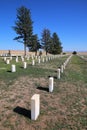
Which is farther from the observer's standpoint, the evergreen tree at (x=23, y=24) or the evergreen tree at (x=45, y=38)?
the evergreen tree at (x=45, y=38)

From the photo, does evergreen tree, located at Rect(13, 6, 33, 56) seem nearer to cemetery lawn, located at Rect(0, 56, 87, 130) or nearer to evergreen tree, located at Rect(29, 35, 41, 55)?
evergreen tree, located at Rect(29, 35, 41, 55)

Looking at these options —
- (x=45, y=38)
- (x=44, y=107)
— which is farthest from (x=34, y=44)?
(x=44, y=107)

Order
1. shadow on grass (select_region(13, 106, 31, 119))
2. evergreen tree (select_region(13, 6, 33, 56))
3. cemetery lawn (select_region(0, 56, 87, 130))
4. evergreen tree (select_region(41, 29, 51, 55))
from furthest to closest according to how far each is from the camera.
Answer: evergreen tree (select_region(41, 29, 51, 55)), evergreen tree (select_region(13, 6, 33, 56)), shadow on grass (select_region(13, 106, 31, 119)), cemetery lawn (select_region(0, 56, 87, 130))

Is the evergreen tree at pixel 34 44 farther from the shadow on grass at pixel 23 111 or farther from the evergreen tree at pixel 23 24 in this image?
the shadow on grass at pixel 23 111

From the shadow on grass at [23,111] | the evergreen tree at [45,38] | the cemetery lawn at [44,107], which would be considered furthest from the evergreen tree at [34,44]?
the shadow on grass at [23,111]

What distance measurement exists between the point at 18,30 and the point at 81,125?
46.1 m

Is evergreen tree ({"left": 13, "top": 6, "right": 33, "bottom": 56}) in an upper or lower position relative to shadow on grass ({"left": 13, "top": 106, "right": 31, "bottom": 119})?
upper

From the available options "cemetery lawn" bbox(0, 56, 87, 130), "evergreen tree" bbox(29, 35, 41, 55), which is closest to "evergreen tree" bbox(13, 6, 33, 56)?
"evergreen tree" bbox(29, 35, 41, 55)

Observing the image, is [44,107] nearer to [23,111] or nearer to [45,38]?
[23,111]

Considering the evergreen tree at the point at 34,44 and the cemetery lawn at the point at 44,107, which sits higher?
the evergreen tree at the point at 34,44

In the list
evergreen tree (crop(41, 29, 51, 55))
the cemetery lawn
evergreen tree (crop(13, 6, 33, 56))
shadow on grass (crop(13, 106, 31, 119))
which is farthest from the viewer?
evergreen tree (crop(41, 29, 51, 55))

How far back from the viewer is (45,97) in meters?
9.44

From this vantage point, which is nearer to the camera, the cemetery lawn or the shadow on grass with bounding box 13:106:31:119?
the cemetery lawn

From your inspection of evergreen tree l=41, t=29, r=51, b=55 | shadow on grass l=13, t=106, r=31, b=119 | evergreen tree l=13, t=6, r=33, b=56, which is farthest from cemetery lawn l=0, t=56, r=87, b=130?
evergreen tree l=41, t=29, r=51, b=55
